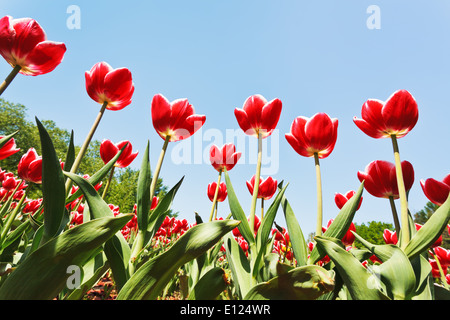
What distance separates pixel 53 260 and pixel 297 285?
2.07 ft

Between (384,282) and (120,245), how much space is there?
81cm

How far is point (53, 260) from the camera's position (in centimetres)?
56

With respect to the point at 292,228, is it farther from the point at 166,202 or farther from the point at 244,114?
the point at 244,114

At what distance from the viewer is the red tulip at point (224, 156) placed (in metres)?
1.66

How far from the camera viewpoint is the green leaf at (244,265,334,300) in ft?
2.17

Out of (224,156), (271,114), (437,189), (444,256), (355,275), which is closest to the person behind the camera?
(355,275)

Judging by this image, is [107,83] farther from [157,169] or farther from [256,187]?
[256,187]

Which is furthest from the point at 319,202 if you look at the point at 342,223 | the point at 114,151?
the point at 114,151

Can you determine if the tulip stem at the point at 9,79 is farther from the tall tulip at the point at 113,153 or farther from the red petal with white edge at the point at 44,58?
the tall tulip at the point at 113,153

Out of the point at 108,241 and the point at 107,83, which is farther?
the point at 107,83

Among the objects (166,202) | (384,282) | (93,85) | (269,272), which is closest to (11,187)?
(93,85)

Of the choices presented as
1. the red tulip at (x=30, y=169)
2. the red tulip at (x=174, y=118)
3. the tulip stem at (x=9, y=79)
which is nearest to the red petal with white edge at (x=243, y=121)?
the red tulip at (x=174, y=118)

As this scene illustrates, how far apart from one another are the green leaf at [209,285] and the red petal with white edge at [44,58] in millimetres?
1007

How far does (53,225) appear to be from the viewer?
0.67 metres
